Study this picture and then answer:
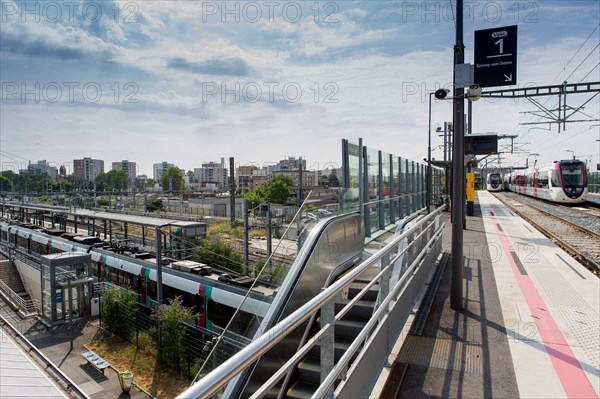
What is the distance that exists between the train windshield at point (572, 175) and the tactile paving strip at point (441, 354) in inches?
1061

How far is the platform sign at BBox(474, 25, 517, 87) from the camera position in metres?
8.89

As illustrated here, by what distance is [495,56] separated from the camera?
9141 mm

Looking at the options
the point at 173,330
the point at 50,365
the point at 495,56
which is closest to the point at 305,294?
the point at 495,56

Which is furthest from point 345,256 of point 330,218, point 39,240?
point 39,240

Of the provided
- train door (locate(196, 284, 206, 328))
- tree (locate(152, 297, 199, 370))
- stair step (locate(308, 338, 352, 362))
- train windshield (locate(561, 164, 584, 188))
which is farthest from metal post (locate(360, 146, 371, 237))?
train windshield (locate(561, 164, 584, 188))

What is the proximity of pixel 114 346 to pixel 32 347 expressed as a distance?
3.00 meters

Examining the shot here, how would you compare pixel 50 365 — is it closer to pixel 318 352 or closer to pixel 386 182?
pixel 386 182

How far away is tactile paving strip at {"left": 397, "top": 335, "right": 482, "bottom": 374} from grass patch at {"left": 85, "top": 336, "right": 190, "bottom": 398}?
35.7ft

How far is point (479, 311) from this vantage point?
6062mm

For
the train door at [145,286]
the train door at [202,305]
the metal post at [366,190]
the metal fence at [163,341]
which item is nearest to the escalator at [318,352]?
the metal post at [366,190]

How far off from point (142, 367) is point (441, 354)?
45.9ft

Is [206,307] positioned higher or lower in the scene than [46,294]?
higher

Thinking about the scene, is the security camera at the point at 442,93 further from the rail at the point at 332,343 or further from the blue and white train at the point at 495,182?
the blue and white train at the point at 495,182

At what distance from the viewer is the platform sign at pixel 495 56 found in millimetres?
8891
